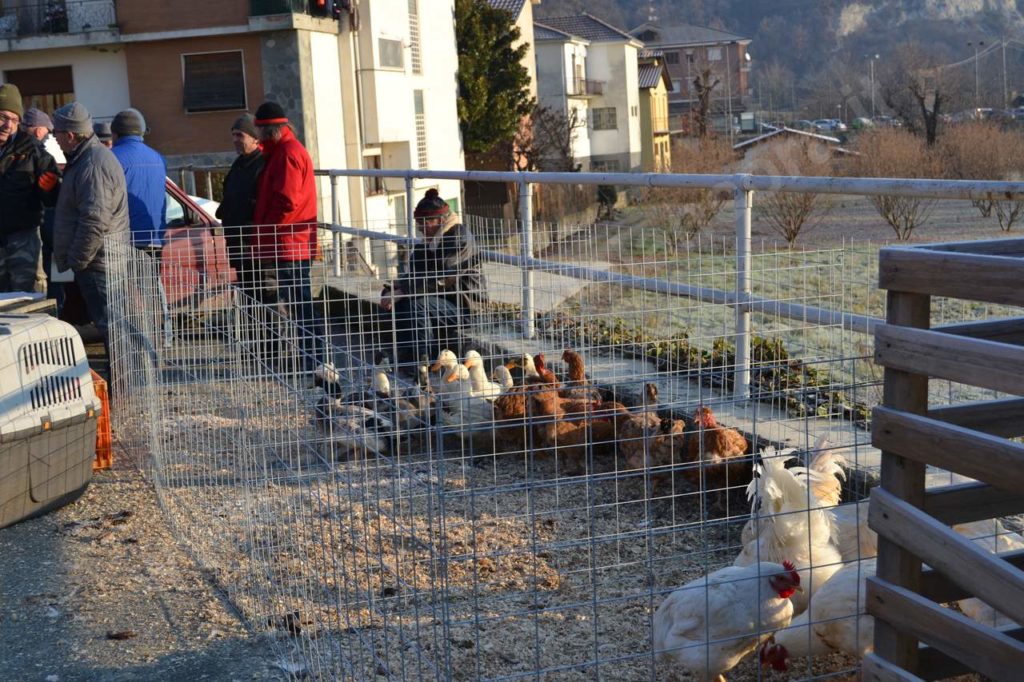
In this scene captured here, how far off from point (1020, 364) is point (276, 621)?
2708 mm

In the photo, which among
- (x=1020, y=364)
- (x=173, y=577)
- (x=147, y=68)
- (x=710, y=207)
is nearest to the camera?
(x=1020, y=364)

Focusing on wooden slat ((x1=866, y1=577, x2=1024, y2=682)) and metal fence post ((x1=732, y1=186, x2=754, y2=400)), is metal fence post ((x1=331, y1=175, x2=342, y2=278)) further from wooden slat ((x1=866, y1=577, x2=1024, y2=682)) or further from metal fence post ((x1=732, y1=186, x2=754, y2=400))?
wooden slat ((x1=866, y1=577, x2=1024, y2=682))

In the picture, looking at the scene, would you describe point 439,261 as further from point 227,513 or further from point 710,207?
point 710,207

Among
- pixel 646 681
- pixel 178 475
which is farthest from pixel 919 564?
pixel 178 475

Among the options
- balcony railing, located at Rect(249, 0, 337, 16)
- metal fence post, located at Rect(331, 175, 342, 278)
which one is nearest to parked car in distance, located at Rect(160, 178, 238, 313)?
metal fence post, located at Rect(331, 175, 342, 278)

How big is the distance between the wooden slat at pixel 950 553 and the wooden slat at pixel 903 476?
0.04 meters

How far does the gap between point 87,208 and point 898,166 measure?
84.7 feet

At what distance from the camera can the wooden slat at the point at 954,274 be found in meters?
2.66

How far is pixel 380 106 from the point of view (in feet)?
96.3

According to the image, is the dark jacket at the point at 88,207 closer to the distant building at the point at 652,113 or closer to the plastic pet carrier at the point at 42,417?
the plastic pet carrier at the point at 42,417

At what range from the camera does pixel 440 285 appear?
7.63 meters

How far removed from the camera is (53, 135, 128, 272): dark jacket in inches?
291

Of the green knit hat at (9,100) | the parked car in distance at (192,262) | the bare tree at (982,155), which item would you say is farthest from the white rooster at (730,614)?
the bare tree at (982,155)

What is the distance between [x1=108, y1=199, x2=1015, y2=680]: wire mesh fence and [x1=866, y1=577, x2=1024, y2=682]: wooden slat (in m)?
0.42
